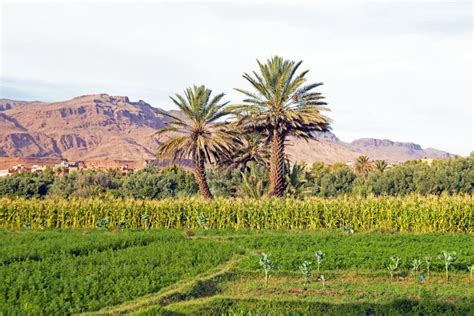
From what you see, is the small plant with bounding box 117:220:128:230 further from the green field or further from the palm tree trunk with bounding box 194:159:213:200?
the palm tree trunk with bounding box 194:159:213:200

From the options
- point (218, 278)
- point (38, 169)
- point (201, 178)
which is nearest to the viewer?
point (218, 278)

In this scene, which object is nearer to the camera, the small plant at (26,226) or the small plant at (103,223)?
the small plant at (103,223)

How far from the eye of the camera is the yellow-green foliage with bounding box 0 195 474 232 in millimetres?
24078

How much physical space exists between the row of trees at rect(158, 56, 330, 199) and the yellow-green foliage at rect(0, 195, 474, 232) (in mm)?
5341

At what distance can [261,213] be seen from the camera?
25.8 m

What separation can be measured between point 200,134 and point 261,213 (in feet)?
29.6

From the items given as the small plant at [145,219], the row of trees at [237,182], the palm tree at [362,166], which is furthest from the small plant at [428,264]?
the palm tree at [362,166]

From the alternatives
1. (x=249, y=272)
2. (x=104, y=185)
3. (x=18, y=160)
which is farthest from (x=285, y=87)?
(x=18, y=160)

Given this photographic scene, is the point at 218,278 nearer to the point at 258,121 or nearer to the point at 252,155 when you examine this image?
the point at 258,121

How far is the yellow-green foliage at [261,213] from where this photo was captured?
24.1m

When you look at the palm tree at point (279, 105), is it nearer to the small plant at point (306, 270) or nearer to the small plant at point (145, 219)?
the small plant at point (145, 219)

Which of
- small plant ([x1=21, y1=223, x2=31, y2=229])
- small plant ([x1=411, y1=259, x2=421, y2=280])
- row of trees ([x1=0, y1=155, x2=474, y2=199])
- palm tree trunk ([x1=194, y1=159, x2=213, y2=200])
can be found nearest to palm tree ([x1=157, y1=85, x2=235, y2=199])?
palm tree trunk ([x1=194, y1=159, x2=213, y2=200])

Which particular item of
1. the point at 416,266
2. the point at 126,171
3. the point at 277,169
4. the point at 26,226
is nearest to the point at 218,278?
the point at 416,266

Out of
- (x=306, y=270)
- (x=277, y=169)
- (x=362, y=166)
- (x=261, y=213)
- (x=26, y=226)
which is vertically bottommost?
(x=26, y=226)
